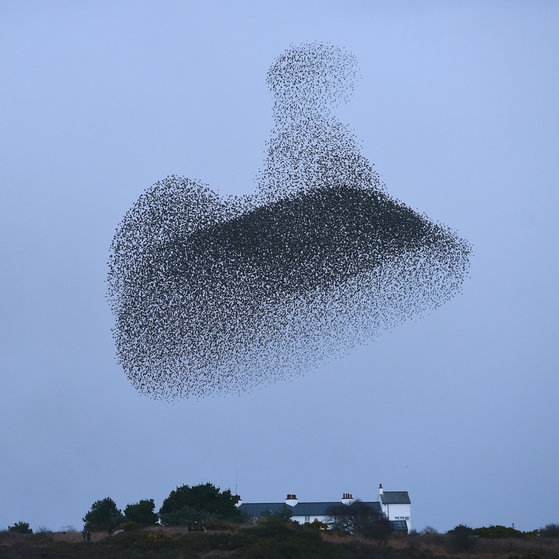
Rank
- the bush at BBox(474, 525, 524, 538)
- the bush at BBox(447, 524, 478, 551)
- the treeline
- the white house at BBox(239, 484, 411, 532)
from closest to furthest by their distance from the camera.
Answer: the bush at BBox(447, 524, 478, 551), the bush at BBox(474, 525, 524, 538), the treeline, the white house at BBox(239, 484, 411, 532)

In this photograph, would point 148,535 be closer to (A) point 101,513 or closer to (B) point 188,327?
(B) point 188,327

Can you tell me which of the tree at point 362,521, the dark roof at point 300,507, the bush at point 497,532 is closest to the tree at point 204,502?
the tree at point 362,521

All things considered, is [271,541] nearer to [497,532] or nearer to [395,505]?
[497,532]

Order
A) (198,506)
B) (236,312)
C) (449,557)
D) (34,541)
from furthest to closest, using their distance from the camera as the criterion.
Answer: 1. (198,506)
2. (236,312)
3. (34,541)
4. (449,557)

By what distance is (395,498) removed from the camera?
86688 mm

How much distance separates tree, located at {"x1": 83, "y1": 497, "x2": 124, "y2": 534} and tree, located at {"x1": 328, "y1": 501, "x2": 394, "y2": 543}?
44.3 feet

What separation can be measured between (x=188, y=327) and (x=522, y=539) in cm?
2122

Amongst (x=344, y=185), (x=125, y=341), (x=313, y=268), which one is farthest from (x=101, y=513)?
(x=344, y=185)

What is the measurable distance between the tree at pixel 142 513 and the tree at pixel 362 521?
11205 mm

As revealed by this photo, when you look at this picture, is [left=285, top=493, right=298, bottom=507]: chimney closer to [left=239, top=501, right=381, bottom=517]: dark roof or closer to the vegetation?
[left=239, top=501, right=381, bottom=517]: dark roof

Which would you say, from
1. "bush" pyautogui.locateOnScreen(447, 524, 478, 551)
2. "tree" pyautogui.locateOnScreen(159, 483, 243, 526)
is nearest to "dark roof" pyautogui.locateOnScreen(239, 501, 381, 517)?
"tree" pyautogui.locateOnScreen(159, 483, 243, 526)

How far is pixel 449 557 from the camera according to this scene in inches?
1718

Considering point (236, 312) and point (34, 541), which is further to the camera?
point (236, 312)

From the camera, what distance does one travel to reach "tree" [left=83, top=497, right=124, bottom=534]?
6094cm
